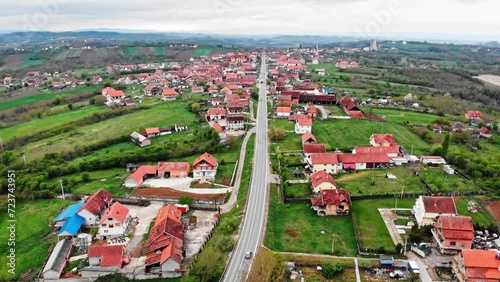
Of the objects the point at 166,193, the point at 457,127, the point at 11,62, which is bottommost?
the point at 166,193

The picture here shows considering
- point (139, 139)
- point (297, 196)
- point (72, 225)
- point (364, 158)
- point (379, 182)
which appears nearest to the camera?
point (72, 225)

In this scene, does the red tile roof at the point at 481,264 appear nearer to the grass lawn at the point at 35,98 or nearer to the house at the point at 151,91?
the house at the point at 151,91

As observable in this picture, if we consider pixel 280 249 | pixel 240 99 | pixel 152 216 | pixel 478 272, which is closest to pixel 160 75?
pixel 240 99

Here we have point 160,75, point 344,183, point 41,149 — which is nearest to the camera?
point 344,183

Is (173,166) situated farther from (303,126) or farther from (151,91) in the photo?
(151,91)

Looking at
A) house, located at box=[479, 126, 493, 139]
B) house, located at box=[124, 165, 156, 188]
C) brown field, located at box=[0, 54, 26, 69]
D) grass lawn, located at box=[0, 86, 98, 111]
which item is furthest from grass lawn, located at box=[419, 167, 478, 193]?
brown field, located at box=[0, 54, 26, 69]

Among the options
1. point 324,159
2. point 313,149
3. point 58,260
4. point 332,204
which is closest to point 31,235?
point 58,260

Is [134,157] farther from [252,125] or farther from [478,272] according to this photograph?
[478,272]
